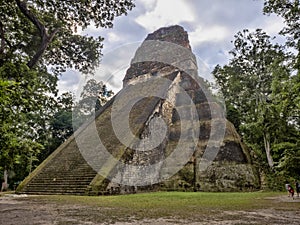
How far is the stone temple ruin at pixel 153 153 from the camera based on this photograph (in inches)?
432

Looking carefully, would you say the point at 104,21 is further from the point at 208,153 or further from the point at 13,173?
the point at 13,173

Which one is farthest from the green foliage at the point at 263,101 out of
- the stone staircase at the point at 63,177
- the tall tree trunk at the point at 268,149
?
the stone staircase at the point at 63,177

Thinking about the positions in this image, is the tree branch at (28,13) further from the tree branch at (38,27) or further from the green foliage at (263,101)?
the green foliage at (263,101)

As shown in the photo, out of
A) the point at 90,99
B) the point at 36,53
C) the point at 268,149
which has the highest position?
the point at 90,99

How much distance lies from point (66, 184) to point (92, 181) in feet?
4.95

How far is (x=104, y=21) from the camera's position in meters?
8.41

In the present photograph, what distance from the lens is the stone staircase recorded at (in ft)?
34.6

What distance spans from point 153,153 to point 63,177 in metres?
4.40

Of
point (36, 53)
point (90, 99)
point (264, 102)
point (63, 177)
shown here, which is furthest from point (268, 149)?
point (90, 99)

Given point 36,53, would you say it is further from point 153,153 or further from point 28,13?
point 153,153

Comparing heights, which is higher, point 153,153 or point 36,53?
point 36,53

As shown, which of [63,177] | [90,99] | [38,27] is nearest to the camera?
[38,27]

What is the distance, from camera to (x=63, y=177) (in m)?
Result: 11.6

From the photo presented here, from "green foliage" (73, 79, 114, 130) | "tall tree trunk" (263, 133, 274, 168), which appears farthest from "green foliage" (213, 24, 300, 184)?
"green foliage" (73, 79, 114, 130)
